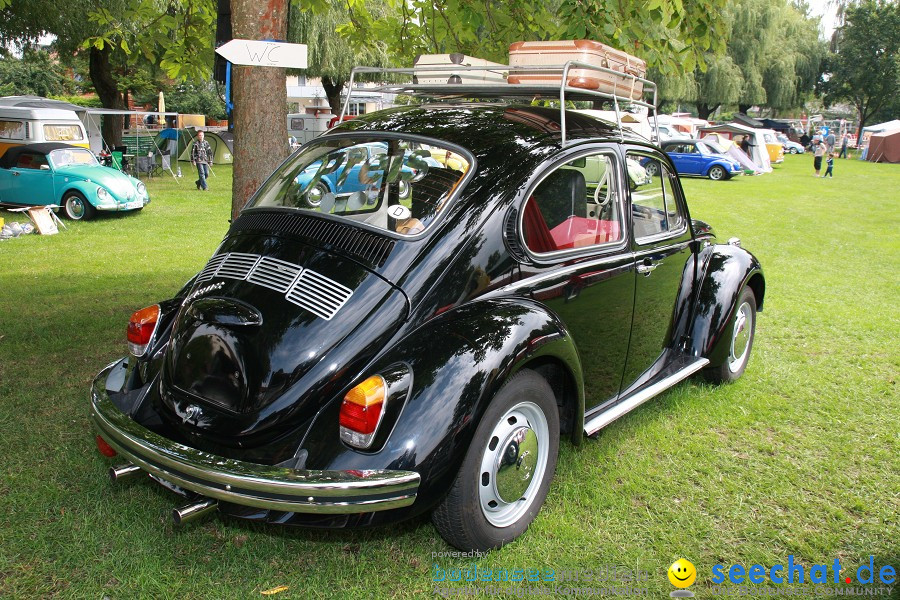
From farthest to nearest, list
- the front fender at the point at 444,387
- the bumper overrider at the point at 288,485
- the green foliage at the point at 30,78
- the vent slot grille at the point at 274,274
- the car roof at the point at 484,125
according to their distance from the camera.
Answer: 1. the green foliage at the point at 30,78
2. the car roof at the point at 484,125
3. the vent slot grille at the point at 274,274
4. the front fender at the point at 444,387
5. the bumper overrider at the point at 288,485

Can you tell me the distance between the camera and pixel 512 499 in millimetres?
3248

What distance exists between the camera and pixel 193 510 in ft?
9.37

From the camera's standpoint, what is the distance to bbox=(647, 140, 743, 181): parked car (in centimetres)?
2683

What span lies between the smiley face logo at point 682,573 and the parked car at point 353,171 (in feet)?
7.35

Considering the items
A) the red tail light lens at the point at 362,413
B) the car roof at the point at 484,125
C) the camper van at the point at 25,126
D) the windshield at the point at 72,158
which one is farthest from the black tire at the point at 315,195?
the camper van at the point at 25,126

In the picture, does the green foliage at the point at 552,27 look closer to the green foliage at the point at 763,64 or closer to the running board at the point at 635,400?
the running board at the point at 635,400

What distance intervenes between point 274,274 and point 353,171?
0.91 m

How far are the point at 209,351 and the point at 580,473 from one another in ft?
7.03

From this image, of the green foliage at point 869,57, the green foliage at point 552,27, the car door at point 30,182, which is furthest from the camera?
the green foliage at point 869,57

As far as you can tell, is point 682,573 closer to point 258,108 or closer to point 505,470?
point 505,470

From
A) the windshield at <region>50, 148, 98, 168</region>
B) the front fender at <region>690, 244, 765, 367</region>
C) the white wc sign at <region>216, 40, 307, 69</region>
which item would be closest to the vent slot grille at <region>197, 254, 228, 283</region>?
the white wc sign at <region>216, 40, 307, 69</region>

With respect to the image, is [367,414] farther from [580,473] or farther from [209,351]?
[580,473]

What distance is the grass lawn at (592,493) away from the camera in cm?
308

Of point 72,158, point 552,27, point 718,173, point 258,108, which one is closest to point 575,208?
point 258,108
